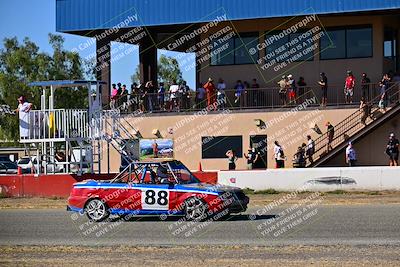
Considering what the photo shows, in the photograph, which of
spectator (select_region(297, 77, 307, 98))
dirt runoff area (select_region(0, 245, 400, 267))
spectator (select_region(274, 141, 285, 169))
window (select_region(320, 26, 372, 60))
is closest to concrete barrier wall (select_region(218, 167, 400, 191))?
spectator (select_region(274, 141, 285, 169))

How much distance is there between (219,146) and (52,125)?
8.38 metres

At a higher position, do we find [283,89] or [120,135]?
[283,89]

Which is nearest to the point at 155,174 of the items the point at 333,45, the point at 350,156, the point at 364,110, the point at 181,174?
the point at 181,174

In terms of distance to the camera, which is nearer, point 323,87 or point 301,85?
point 323,87

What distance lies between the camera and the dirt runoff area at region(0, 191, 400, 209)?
25719 millimetres

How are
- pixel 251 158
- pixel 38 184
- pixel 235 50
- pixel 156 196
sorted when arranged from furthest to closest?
pixel 235 50
pixel 251 158
pixel 38 184
pixel 156 196

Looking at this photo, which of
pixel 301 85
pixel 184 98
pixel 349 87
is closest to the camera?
pixel 349 87

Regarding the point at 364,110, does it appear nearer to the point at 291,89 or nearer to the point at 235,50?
the point at 291,89

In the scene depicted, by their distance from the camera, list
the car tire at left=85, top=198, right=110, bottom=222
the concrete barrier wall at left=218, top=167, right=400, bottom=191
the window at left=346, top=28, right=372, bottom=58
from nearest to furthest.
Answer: the car tire at left=85, top=198, right=110, bottom=222 < the concrete barrier wall at left=218, top=167, right=400, bottom=191 < the window at left=346, top=28, right=372, bottom=58

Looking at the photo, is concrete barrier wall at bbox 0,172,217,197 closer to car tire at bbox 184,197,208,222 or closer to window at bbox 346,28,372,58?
car tire at bbox 184,197,208,222

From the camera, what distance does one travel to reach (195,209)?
2028 centimetres

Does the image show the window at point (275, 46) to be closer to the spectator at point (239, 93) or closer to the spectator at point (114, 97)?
the spectator at point (239, 93)

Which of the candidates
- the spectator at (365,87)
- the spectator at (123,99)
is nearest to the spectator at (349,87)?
the spectator at (365,87)

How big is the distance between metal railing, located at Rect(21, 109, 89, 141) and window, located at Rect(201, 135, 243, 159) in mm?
6982
